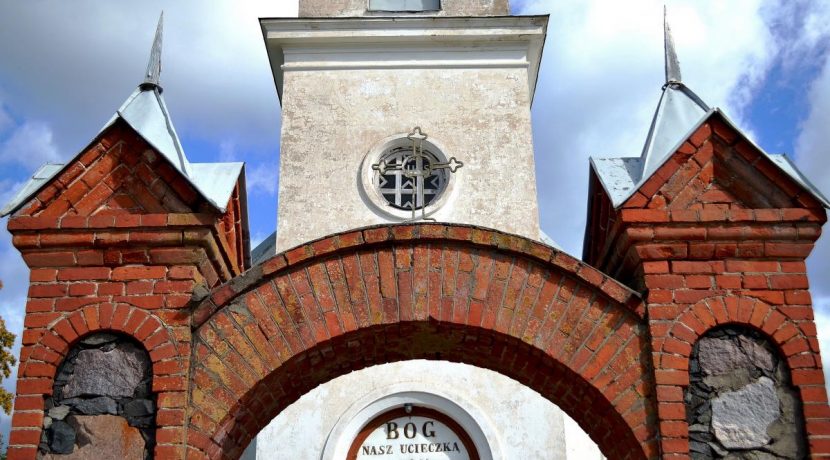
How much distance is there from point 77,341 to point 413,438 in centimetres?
524

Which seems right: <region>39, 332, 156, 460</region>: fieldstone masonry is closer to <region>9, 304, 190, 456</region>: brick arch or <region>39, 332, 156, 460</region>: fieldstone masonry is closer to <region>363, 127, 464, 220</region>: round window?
<region>9, 304, 190, 456</region>: brick arch

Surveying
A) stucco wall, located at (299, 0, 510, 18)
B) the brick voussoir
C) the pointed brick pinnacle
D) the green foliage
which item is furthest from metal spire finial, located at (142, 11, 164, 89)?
the green foliage

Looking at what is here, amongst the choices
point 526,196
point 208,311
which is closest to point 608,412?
point 208,311

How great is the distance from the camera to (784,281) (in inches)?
196

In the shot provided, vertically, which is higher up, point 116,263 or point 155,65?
point 155,65

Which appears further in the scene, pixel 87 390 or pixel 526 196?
pixel 526 196

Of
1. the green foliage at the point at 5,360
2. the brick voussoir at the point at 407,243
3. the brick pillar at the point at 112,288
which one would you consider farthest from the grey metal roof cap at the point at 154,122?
the green foliage at the point at 5,360

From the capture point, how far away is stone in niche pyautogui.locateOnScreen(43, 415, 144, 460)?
15.6 ft

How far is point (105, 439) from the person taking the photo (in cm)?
477

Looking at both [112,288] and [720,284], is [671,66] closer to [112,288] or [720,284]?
[720,284]

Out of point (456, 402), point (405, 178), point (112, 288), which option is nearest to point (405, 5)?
point (405, 178)

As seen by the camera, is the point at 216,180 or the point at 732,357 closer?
the point at 732,357

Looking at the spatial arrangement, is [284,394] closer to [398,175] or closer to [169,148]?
[169,148]

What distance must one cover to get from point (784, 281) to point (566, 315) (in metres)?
1.22
